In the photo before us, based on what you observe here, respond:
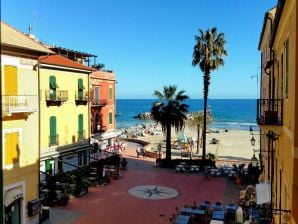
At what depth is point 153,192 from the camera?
26547mm

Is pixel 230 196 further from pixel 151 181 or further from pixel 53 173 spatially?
pixel 53 173

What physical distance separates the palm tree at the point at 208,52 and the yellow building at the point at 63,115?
40.6 ft

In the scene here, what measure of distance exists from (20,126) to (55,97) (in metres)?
10.2

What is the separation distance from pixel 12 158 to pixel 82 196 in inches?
377

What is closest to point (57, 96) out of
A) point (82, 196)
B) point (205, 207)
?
point (82, 196)

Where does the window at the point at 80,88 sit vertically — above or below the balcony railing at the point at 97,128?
above

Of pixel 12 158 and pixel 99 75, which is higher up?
pixel 99 75

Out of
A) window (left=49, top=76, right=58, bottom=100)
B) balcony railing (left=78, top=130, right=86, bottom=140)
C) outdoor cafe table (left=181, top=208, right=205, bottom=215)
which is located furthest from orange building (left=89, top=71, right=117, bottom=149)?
outdoor cafe table (left=181, top=208, right=205, bottom=215)

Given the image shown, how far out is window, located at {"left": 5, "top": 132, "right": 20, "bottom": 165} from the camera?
16.4 metres

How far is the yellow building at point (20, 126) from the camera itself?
1636cm

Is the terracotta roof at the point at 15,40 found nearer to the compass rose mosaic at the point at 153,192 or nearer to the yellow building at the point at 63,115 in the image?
the yellow building at the point at 63,115

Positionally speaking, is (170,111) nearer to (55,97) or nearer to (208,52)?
(208,52)

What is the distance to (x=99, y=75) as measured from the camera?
121 feet

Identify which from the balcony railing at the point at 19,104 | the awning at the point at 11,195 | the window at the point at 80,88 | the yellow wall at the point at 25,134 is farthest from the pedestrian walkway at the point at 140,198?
the window at the point at 80,88
